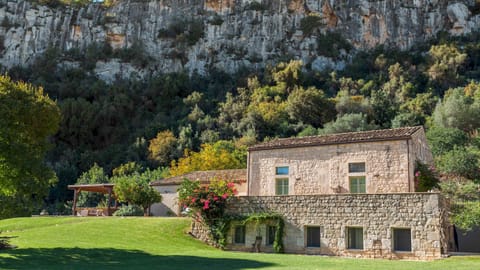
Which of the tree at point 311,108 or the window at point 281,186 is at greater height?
the tree at point 311,108

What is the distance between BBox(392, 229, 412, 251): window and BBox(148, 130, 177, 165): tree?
40468mm

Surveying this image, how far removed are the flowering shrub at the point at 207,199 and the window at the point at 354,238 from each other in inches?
244

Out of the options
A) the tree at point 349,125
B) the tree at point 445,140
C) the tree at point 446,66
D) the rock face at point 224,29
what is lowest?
the tree at point 445,140

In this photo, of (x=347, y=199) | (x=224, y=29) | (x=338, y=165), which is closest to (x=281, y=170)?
(x=338, y=165)

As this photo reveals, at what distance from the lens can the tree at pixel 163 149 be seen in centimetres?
5831

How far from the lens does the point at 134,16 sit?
276 feet

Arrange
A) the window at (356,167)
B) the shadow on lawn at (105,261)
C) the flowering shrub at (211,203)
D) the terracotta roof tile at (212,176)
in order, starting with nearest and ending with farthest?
Answer: the shadow on lawn at (105,261) < the window at (356,167) < the flowering shrub at (211,203) < the terracotta roof tile at (212,176)

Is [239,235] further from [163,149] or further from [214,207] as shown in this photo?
[163,149]

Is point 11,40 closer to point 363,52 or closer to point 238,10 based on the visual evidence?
point 238,10

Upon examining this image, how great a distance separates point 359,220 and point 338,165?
3.86 meters

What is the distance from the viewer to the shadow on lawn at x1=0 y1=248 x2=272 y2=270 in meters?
14.7

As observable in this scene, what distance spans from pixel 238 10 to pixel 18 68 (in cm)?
3709

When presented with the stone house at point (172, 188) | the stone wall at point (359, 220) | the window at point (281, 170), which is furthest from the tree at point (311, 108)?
the stone wall at point (359, 220)

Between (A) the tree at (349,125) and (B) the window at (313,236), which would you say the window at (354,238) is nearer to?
(B) the window at (313,236)
